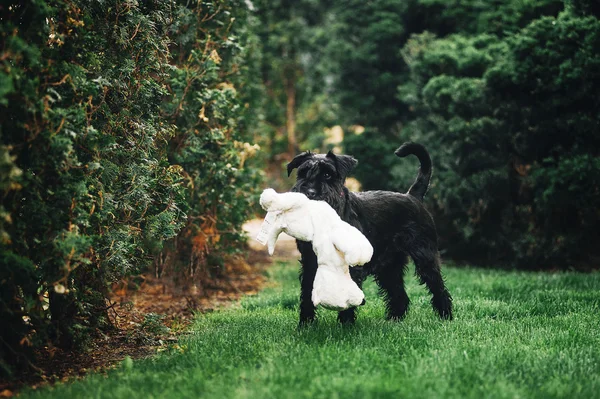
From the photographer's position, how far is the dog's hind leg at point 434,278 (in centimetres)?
614

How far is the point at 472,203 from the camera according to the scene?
10758 millimetres

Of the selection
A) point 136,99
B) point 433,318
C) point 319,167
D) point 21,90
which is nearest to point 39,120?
point 21,90

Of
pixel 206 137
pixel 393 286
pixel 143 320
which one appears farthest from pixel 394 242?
pixel 206 137

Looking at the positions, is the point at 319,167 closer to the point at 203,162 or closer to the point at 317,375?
the point at 317,375

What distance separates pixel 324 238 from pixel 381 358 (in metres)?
1.11

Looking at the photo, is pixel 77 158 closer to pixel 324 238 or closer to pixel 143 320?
pixel 324 238

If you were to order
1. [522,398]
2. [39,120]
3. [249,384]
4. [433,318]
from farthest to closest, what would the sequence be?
[433,318], [39,120], [249,384], [522,398]

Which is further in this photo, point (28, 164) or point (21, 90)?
point (28, 164)

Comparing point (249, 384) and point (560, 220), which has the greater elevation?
point (560, 220)

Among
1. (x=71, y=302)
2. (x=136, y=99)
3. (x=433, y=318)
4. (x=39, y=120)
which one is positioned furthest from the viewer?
(x=433, y=318)

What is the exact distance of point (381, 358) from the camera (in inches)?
177

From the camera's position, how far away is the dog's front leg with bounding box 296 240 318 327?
209 inches

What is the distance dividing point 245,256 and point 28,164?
6.13 m

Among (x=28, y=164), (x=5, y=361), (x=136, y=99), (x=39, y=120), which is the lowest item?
(x=5, y=361)
